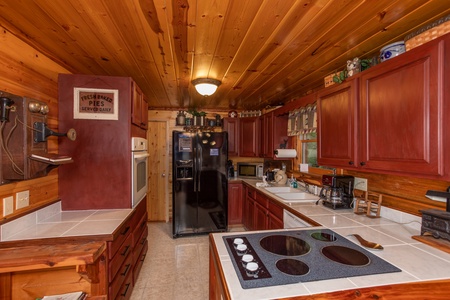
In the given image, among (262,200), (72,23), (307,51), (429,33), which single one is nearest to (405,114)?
(429,33)

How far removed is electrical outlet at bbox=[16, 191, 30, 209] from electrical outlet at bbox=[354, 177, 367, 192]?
284 cm

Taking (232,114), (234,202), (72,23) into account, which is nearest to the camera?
(72,23)

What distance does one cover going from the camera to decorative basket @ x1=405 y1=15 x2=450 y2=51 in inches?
46.5

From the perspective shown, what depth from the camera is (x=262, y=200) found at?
3047 millimetres

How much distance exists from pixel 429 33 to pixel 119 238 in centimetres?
249

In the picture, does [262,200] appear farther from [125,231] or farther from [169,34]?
[169,34]

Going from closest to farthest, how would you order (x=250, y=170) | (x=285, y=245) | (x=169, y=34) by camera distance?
(x=285, y=245) → (x=169, y=34) → (x=250, y=170)

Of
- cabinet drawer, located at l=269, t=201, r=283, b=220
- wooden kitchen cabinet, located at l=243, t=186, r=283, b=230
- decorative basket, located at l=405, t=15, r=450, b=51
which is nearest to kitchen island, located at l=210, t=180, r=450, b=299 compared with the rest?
cabinet drawer, located at l=269, t=201, r=283, b=220

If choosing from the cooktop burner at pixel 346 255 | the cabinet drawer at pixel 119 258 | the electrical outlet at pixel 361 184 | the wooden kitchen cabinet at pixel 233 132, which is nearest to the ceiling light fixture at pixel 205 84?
the wooden kitchen cabinet at pixel 233 132

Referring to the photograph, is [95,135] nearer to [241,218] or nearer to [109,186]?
[109,186]

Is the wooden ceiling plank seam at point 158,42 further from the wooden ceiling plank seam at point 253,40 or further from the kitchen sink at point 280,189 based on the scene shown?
the kitchen sink at point 280,189

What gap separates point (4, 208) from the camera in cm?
145

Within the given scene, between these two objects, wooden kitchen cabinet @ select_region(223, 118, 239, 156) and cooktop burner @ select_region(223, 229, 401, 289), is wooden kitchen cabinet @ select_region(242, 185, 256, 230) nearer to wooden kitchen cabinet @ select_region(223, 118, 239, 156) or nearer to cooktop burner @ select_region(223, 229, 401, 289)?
wooden kitchen cabinet @ select_region(223, 118, 239, 156)

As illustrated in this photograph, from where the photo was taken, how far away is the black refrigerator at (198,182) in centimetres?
355
